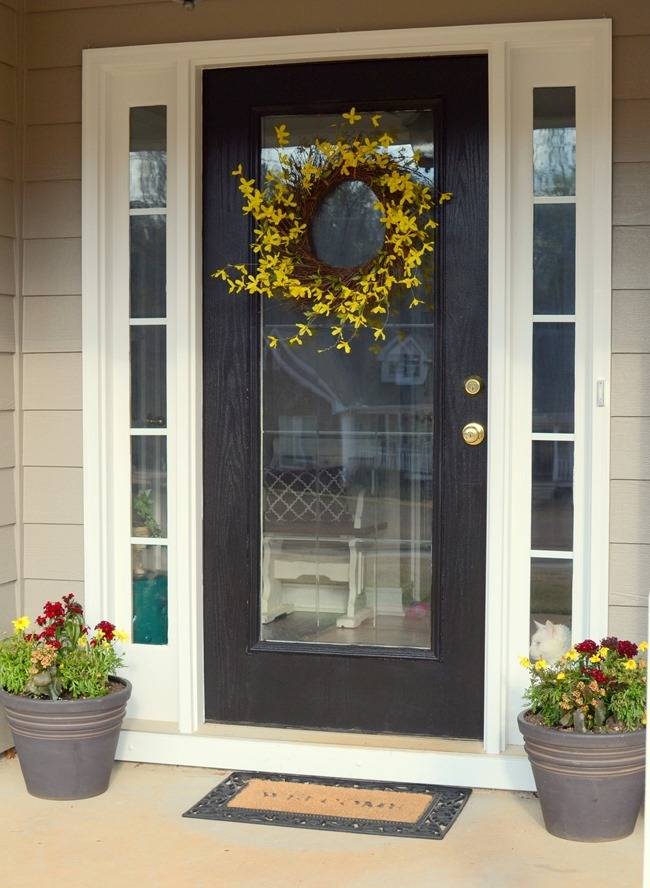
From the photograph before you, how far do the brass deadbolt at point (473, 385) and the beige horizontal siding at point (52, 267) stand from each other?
4.15 ft

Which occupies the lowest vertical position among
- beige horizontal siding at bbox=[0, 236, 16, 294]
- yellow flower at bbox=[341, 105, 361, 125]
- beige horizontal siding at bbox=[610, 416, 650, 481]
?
beige horizontal siding at bbox=[610, 416, 650, 481]

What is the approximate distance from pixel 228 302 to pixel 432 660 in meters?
1.27

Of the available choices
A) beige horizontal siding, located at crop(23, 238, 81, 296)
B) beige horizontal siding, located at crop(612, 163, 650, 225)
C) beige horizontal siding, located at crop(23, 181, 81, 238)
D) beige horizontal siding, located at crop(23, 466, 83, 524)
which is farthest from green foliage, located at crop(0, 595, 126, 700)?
beige horizontal siding, located at crop(612, 163, 650, 225)

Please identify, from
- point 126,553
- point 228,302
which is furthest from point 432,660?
point 228,302

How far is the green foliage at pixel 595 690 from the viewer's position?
120 inches

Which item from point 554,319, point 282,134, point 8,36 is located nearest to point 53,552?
point 282,134

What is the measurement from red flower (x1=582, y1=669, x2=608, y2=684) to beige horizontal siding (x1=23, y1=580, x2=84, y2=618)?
1.62 m

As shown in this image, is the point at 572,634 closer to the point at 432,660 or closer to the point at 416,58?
the point at 432,660

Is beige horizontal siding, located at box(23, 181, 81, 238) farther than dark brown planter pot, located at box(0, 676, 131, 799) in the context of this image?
Yes

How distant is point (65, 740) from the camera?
130 inches

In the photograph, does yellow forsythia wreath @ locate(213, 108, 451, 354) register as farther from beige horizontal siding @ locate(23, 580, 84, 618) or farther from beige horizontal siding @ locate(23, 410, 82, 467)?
beige horizontal siding @ locate(23, 580, 84, 618)

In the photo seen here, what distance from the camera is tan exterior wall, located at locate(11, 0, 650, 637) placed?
3.39 meters

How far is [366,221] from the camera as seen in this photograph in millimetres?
3605

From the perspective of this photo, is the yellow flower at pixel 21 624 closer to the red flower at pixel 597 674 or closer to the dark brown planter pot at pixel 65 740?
the dark brown planter pot at pixel 65 740
